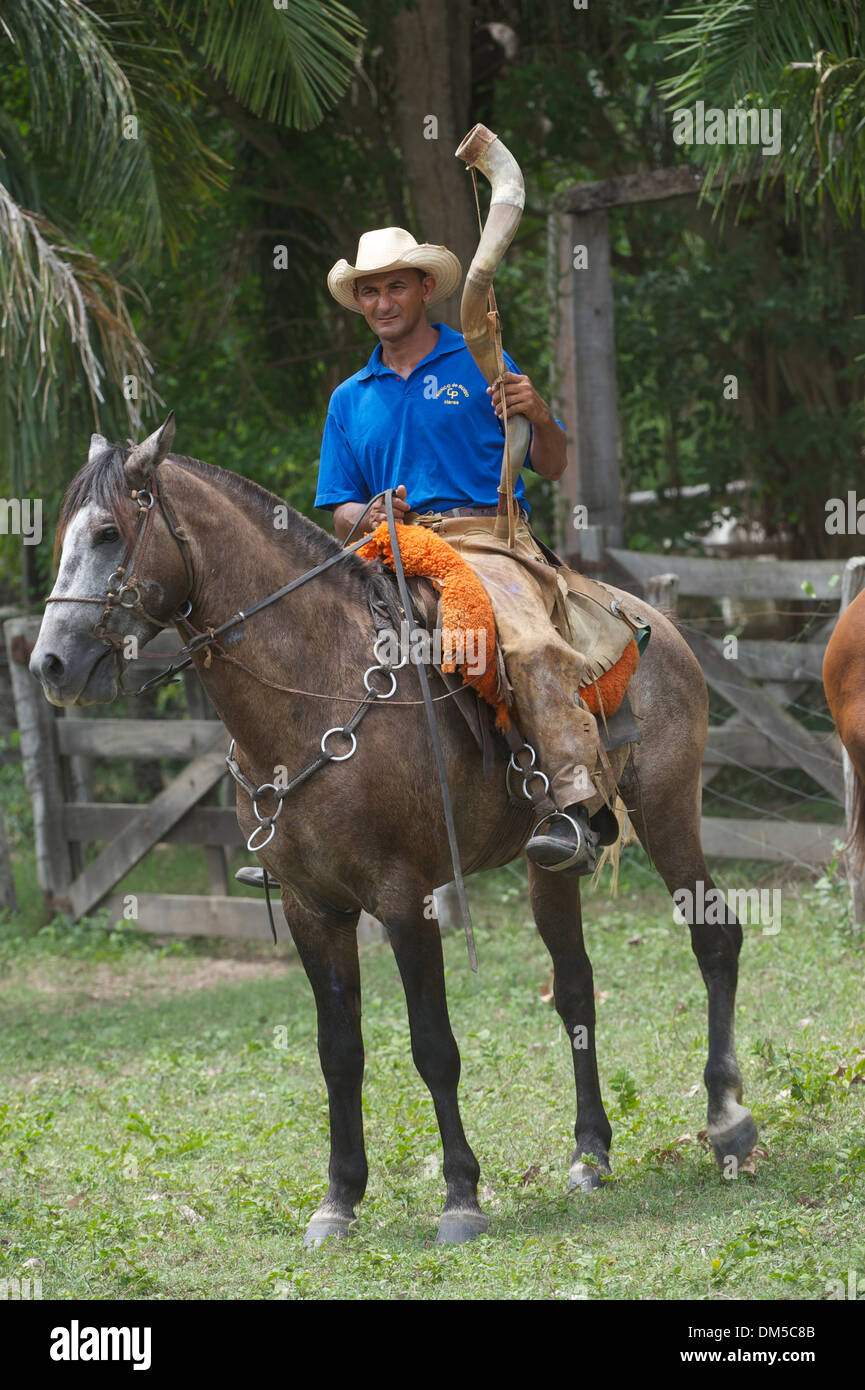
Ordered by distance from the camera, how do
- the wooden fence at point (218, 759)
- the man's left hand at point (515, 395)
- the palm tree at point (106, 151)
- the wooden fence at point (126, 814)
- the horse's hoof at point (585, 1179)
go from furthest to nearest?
1. the wooden fence at point (126, 814)
2. the wooden fence at point (218, 759)
3. the palm tree at point (106, 151)
4. the horse's hoof at point (585, 1179)
5. the man's left hand at point (515, 395)

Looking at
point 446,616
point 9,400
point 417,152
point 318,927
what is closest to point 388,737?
point 446,616

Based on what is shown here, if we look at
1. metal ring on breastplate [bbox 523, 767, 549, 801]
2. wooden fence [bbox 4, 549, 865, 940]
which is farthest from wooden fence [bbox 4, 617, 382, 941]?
metal ring on breastplate [bbox 523, 767, 549, 801]

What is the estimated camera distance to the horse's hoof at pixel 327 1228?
453 centimetres

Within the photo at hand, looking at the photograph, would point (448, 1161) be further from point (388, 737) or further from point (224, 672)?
point (224, 672)

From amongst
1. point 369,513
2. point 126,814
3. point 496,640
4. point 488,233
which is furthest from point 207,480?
point 126,814

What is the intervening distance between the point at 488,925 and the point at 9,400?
4.50 meters

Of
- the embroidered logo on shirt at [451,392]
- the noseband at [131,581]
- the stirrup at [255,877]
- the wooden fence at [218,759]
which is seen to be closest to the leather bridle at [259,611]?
the noseband at [131,581]

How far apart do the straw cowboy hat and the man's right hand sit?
72 centimetres

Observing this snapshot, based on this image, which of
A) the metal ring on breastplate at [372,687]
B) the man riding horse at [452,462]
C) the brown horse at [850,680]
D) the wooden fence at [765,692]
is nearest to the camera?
the metal ring on breastplate at [372,687]

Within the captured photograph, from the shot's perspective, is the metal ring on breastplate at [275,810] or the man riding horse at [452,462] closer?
the metal ring on breastplate at [275,810]

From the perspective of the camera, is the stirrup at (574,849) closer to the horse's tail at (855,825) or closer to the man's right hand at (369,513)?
the man's right hand at (369,513)

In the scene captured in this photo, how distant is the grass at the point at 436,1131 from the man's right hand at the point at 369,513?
92.3 inches

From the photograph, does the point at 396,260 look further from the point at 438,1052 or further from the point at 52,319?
the point at 52,319

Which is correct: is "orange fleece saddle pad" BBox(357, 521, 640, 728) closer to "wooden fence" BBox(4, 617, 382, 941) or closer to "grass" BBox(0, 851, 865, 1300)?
"grass" BBox(0, 851, 865, 1300)
